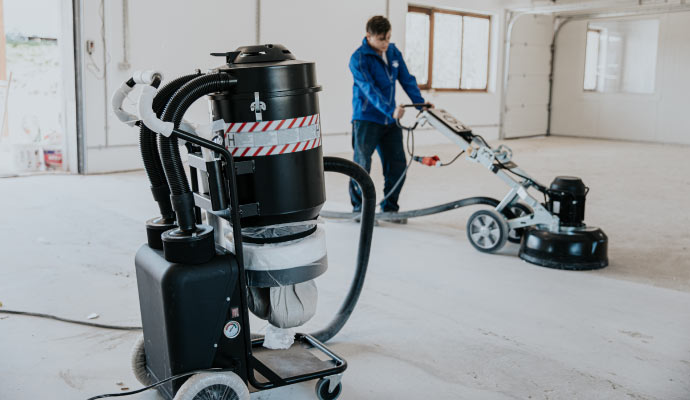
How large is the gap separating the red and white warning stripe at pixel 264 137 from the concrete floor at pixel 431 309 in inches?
30.5

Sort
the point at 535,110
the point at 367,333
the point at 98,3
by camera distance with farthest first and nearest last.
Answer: the point at 535,110 < the point at 98,3 < the point at 367,333

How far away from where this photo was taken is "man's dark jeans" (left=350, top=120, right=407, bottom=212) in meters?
4.38

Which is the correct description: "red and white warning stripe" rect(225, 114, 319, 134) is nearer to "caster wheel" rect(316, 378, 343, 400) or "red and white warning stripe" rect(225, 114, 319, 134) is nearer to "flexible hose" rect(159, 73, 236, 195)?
"flexible hose" rect(159, 73, 236, 195)

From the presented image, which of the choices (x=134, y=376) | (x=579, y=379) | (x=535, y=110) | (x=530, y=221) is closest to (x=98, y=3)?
(x=530, y=221)

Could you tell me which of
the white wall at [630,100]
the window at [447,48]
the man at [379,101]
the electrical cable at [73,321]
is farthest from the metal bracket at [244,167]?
the white wall at [630,100]

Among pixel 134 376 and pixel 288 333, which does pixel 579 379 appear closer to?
pixel 288 333

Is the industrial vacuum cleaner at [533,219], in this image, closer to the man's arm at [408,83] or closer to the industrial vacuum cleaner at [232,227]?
the man's arm at [408,83]

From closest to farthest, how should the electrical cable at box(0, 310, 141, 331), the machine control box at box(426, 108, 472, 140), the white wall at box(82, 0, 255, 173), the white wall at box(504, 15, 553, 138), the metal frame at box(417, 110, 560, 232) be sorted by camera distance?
the electrical cable at box(0, 310, 141, 331)
the metal frame at box(417, 110, 560, 232)
the machine control box at box(426, 108, 472, 140)
the white wall at box(82, 0, 255, 173)
the white wall at box(504, 15, 553, 138)

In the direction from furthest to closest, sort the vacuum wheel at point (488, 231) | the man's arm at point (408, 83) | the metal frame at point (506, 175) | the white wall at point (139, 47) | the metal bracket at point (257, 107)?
the white wall at point (139, 47)
the man's arm at point (408, 83)
the vacuum wheel at point (488, 231)
the metal frame at point (506, 175)
the metal bracket at point (257, 107)

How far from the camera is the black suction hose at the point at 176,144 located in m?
1.64

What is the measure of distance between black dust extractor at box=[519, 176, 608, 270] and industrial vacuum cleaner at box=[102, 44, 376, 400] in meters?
1.90

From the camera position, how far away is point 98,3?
257 inches

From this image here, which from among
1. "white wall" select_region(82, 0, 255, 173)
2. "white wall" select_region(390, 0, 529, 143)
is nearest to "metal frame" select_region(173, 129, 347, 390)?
"white wall" select_region(82, 0, 255, 173)

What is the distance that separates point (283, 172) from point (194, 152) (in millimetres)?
296
